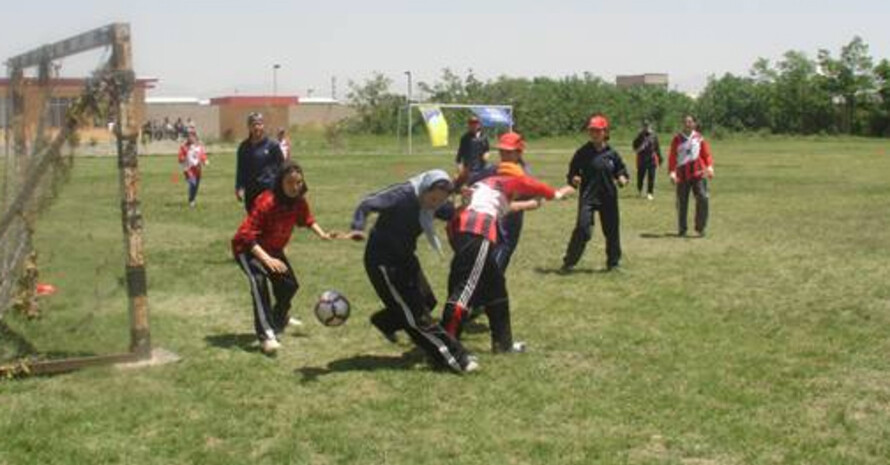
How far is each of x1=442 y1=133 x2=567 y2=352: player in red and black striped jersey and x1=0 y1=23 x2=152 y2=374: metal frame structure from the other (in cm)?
236

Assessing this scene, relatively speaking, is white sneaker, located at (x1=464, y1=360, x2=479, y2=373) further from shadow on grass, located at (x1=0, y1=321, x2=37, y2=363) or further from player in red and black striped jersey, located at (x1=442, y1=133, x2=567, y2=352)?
shadow on grass, located at (x1=0, y1=321, x2=37, y2=363)

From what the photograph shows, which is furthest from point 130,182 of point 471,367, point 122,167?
point 471,367

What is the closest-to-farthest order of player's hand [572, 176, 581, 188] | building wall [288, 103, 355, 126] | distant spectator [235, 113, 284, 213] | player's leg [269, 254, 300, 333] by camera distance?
player's leg [269, 254, 300, 333], distant spectator [235, 113, 284, 213], player's hand [572, 176, 581, 188], building wall [288, 103, 355, 126]

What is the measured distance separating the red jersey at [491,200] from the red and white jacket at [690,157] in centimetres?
849

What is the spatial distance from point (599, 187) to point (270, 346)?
560cm

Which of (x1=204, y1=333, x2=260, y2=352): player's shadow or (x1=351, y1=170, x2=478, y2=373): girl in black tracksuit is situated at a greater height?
(x1=351, y1=170, x2=478, y2=373): girl in black tracksuit

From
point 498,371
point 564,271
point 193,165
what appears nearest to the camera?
point 498,371

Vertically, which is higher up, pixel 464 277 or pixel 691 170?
pixel 691 170

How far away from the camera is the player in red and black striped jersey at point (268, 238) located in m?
8.80

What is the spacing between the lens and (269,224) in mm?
8938

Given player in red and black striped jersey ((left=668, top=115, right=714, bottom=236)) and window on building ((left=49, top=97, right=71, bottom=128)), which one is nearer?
window on building ((left=49, top=97, right=71, bottom=128))

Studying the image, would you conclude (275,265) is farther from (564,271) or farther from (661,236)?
(661,236)

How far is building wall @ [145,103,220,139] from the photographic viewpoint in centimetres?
8738

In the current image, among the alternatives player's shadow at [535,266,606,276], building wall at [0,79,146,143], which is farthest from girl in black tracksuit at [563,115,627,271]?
building wall at [0,79,146,143]
